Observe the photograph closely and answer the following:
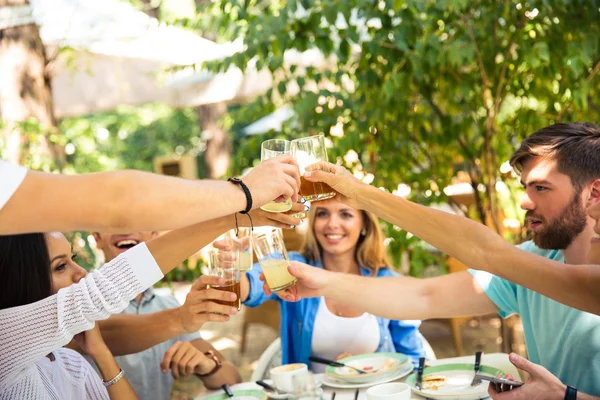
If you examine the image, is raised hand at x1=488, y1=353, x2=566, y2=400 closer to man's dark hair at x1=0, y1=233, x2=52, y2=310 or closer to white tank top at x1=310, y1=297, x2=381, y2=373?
white tank top at x1=310, y1=297, x2=381, y2=373

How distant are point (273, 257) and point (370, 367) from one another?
2.01ft

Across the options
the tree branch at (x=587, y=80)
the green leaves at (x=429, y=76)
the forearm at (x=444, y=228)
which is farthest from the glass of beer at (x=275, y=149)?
the tree branch at (x=587, y=80)

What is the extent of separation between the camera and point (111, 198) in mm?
1354

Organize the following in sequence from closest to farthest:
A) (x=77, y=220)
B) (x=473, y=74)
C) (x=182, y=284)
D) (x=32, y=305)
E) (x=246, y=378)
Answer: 1. (x=77, y=220)
2. (x=32, y=305)
3. (x=473, y=74)
4. (x=246, y=378)
5. (x=182, y=284)

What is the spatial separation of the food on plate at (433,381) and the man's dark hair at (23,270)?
129 centimetres

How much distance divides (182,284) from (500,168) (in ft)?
18.5

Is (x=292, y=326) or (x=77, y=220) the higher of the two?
(x=77, y=220)

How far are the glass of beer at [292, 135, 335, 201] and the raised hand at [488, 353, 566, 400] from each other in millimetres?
769

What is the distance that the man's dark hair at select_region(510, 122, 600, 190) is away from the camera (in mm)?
2336

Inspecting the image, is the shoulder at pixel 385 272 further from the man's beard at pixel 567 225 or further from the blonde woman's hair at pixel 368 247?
the man's beard at pixel 567 225

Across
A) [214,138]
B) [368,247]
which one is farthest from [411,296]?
[214,138]

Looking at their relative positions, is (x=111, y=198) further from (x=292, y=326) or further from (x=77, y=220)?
(x=292, y=326)

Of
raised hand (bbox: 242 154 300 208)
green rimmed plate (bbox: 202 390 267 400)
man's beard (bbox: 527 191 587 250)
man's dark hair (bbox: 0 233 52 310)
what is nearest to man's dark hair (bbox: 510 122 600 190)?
man's beard (bbox: 527 191 587 250)

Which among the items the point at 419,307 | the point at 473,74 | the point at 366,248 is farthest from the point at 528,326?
the point at 473,74
